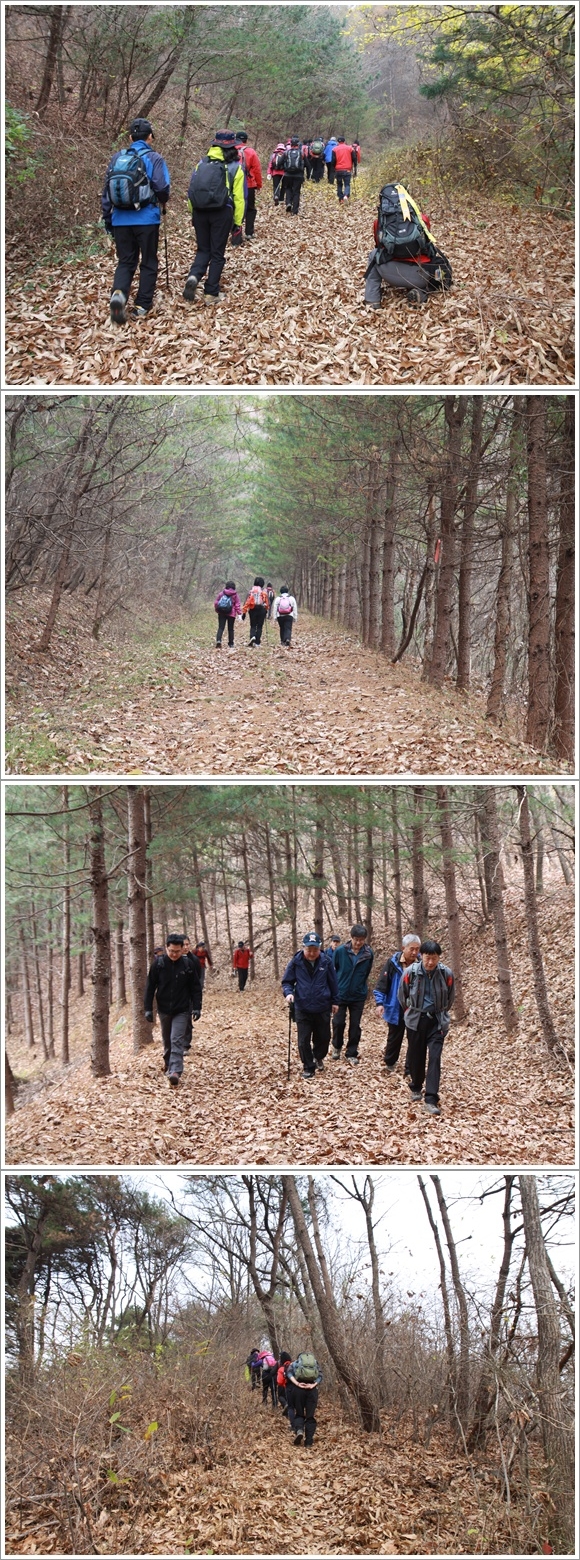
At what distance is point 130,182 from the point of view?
7.54m

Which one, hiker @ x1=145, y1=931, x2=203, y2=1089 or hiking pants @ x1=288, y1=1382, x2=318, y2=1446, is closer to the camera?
hiker @ x1=145, y1=931, x2=203, y2=1089

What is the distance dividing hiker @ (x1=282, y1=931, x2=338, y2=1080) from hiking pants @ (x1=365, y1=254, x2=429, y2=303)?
5.91m

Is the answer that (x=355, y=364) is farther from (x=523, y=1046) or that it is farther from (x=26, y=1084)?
(x=26, y=1084)

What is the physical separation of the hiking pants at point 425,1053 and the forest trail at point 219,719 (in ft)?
6.91

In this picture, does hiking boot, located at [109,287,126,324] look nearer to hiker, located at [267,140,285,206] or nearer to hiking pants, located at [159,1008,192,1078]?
hiking pants, located at [159,1008,192,1078]

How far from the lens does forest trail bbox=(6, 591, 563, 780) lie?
275 inches

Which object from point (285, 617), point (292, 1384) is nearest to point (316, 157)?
point (285, 617)

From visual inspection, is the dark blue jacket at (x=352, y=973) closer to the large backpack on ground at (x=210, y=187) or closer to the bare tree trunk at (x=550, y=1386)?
the bare tree trunk at (x=550, y=1386)

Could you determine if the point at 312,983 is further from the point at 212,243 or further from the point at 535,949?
the point at 212,243

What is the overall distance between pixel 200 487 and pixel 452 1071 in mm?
9736

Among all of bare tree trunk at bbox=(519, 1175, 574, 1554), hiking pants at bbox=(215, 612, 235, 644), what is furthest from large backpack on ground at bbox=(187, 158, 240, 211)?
bare tree trunk at bbox=(519, 1175, 574, 1554)

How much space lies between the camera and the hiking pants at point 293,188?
12.5 meters

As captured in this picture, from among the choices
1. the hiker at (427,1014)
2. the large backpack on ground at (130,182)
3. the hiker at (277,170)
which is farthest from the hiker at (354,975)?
the hiker at (277,170)

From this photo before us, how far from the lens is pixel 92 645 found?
1041cm
